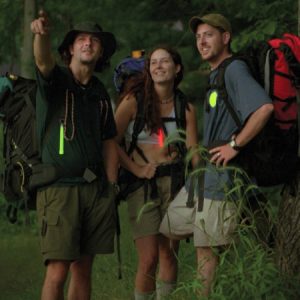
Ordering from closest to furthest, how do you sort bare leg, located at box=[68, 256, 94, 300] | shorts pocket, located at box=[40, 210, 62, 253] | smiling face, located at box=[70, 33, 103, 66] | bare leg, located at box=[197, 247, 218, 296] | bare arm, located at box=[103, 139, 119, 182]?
bare leg, located at box=[197, 247, 218, 296] < shorts pocket, located at box=[40, 210, 62, 253] < smiling face, located at box=[70, 33, 103, 66] < bare leg, located at box=[68, 256, 94, 300] < bare arm, located at box=[103, 139, 119, 182]

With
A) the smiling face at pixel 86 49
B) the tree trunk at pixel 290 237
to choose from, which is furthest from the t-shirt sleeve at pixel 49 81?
the tree trunk at pixel 290 237

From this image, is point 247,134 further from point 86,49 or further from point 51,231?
point 51,231

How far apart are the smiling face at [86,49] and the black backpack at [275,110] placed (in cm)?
102

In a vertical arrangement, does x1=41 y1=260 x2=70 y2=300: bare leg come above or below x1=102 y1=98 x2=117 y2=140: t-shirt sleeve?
below

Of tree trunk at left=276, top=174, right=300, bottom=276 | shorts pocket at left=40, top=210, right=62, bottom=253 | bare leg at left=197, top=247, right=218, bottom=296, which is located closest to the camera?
bare leg at left=197, top=247, right=218, bottom=296

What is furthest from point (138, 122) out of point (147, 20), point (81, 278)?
point (147, 20)

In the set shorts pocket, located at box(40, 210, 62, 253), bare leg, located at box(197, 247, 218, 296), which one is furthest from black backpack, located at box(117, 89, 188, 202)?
bare leg, located at box(197, 247, 218, 296)

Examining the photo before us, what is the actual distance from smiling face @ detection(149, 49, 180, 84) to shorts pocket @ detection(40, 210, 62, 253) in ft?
4.36

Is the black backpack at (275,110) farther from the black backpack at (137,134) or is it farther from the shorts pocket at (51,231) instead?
the shorts pocket at (51,231)

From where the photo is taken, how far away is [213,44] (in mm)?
6543

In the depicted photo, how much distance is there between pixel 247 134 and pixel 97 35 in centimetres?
147

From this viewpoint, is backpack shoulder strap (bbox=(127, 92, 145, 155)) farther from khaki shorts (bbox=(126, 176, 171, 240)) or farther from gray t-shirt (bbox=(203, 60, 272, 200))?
gray t-shirt (bbox=(203, 60, 272, 200))

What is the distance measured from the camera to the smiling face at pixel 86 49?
689cm

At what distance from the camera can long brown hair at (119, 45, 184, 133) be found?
7.21 m
